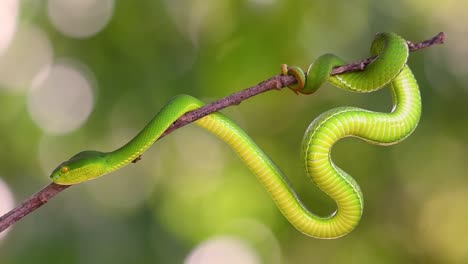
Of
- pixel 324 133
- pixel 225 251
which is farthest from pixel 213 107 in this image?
pixel 225 251

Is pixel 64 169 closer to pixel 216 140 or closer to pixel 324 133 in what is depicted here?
pixel 324 133

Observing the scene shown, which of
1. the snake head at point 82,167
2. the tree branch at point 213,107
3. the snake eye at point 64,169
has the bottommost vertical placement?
the snake head at point 82,167

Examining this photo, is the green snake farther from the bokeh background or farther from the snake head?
the bokeh background

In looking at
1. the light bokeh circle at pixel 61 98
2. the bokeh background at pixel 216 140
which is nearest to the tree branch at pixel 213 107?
the bokeh background at pixel 216 140

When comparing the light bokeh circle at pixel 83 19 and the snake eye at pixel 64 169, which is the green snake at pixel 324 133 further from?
the light bokeh circle at pixel 83 19

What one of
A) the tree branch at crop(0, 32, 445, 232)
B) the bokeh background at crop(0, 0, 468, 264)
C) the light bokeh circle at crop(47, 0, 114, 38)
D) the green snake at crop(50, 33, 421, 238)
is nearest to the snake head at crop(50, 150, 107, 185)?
the green snake at crop(50, 33, 421, 238)

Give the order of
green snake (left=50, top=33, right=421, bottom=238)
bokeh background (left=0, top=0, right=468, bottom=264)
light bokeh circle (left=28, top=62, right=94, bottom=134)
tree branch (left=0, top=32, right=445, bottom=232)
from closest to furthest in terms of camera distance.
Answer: tree branch (left=0, top=32, right=445, bottom=232) → green snake (left=50, top=33, right=421, bottom=238) → bokeh background (left=0, top=0, right=468, bottom=264) → light bokeh circle (left=28, top=62, right=94, bottom=134)

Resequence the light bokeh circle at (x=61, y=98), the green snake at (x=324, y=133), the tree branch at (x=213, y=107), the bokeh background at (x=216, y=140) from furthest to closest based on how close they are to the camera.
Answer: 1. the light bokeh circle at (x=61, y=98)
2. the bokeh background at (x=216, y=140)
3. the green snake at (x=324, y=133)
4. the tree branch at (x=213, y=107)
